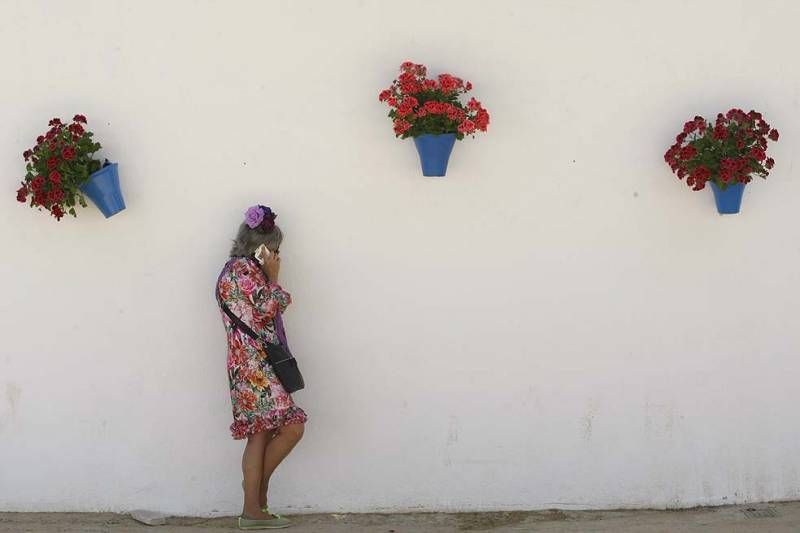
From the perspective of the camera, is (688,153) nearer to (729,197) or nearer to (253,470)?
(729,197)

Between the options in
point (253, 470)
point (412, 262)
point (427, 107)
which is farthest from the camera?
point (412, 262)

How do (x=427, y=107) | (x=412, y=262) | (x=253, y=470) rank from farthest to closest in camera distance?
(x=412, y=262) → (x=253, y=470) → (x=427, y=107)

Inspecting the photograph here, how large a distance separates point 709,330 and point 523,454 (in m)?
1.18

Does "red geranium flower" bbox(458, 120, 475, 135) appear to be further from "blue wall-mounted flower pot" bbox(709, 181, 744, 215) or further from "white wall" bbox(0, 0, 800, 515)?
"blue wall-mounted flower pot" bbox(709, 181, 744, 215)

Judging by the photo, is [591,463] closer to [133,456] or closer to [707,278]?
[707,278]

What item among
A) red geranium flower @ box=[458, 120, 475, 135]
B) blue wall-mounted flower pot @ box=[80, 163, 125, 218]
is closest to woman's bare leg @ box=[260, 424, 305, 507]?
blue wall-mounted flower pot @ box=[80, 163, 125, 218]

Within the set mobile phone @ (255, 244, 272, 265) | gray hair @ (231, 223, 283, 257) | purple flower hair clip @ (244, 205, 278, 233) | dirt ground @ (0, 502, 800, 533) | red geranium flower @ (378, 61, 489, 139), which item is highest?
red geranium flower @ (378, 61, 489, 139)

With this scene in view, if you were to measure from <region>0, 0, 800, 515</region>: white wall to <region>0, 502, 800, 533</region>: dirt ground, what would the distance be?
0.26 ft

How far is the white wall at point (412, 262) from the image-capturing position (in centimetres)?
564

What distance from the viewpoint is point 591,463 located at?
5844 mm

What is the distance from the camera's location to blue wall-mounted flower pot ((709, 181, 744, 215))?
5512 mm

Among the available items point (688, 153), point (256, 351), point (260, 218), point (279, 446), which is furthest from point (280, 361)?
point (688, 153)

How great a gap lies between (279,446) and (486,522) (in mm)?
1171

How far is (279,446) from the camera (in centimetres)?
544
